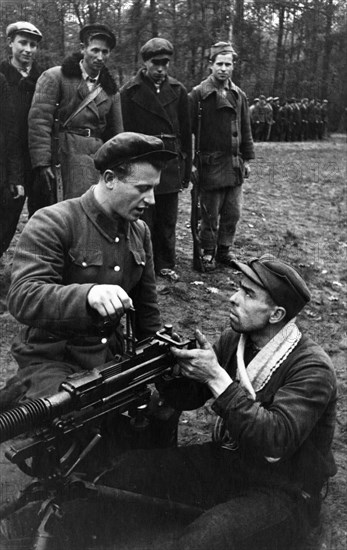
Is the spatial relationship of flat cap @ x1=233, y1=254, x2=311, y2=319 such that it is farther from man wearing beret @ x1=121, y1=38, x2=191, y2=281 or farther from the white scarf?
man wearing beret @ x1=121, y1=38, x2=191, y2=281

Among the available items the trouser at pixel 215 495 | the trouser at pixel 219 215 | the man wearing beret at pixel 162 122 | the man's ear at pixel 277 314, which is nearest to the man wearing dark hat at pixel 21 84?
the man wearing beret at pixel 162 122

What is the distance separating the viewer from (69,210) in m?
3.43

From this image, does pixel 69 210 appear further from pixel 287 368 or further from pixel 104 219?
pixel 287 368

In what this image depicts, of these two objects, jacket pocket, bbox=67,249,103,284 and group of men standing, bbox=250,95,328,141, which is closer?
jacket pocket, bbox=67,249,103,284

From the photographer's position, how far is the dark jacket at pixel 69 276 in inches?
121

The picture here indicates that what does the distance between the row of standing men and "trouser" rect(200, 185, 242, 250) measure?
11 mm

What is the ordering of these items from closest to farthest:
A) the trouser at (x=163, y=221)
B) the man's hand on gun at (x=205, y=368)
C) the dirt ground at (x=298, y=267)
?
1. the man's hand on gun at (x=205, y=368)
2. the dirt ground at (x=298, y=267)
3. the trouser at (x=163, y=221)

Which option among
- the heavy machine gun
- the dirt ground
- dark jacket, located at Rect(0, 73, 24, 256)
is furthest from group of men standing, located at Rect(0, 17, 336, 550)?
dark jacket, located at Rect(0, 73, 24, 256)

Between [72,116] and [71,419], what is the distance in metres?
3.69

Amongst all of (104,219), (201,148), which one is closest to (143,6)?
(201,148)

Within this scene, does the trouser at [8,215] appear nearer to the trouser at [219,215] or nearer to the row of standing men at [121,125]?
the row of standing men at [121,125]

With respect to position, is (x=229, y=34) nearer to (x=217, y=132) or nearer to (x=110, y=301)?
(x=217, y=132)

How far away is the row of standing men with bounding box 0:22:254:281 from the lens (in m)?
5.82

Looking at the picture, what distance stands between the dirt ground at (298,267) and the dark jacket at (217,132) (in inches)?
41.2
